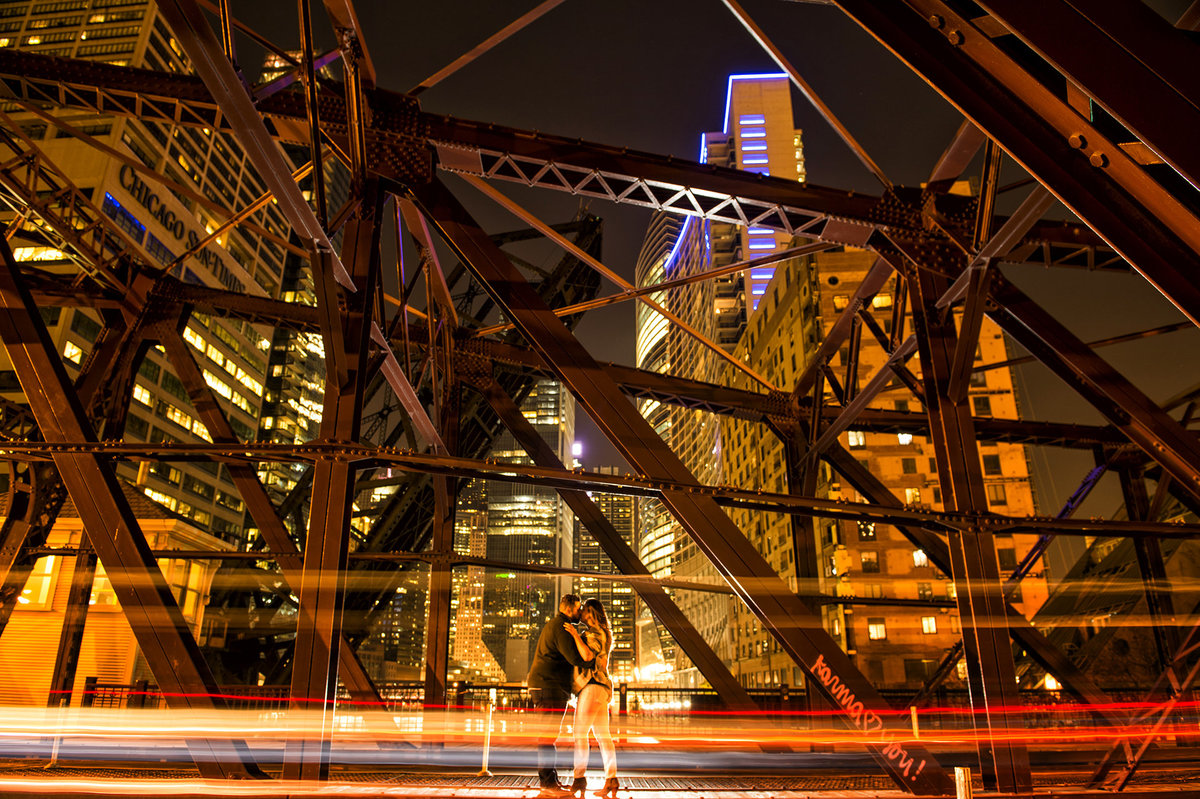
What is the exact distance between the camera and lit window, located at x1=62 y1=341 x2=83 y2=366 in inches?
2854

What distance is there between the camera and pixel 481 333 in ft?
44.0

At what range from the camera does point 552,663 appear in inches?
296

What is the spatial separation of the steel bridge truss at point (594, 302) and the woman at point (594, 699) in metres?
1.38

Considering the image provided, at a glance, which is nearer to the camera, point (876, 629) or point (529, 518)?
point (876, 629)

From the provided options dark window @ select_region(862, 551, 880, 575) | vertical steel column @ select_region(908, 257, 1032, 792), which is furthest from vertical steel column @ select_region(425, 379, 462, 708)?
dark window @ select_region(862, 551, 880, 575)

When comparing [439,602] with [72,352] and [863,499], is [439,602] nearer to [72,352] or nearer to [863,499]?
[863,499]

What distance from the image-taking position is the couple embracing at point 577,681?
686 centimetres

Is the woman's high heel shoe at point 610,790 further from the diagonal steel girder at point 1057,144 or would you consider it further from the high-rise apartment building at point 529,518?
the high-rise apartment building at point 529,518

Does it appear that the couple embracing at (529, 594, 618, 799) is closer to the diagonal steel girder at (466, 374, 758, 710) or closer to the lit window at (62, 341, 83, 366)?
the diagonal steel girder at (466, 374, 758, 710)

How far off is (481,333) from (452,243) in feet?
18.4

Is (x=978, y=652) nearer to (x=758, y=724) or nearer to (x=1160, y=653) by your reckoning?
(x=1160, y=653)

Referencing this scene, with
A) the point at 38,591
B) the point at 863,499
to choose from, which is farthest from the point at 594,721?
the point at 863,499

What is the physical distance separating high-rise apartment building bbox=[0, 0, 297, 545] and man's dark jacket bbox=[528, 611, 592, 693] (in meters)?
80.4

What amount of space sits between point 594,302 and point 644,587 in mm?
4482
